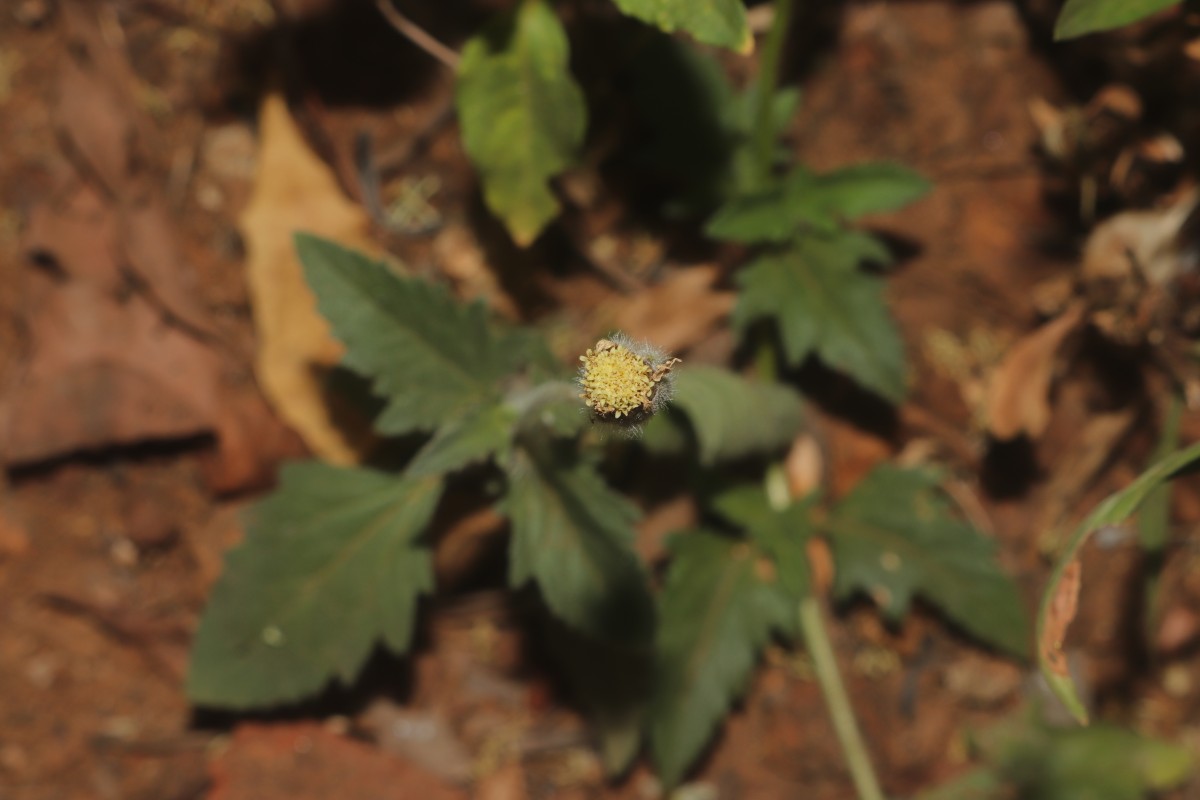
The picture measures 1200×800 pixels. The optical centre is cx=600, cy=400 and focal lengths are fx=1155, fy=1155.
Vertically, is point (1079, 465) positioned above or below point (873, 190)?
below

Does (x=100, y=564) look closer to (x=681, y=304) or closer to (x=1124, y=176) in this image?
(x=681, y=304)

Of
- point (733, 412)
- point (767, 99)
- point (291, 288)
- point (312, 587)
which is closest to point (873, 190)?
point (767, 99)

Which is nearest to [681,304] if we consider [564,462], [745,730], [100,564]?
[564,462]

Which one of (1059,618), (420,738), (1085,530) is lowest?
(420,738)

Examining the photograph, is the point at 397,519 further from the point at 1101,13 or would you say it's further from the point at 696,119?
the point at 1101,13

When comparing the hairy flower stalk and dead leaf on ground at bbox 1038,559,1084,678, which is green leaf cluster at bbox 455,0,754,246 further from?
dead leaf on ground at bbox 1038,559,1084,678

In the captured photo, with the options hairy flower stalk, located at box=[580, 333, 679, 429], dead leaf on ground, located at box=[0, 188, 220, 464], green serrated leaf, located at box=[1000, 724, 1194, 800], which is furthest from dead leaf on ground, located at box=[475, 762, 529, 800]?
hairy flower stalk, located at box=[580, 333, 679, 429]

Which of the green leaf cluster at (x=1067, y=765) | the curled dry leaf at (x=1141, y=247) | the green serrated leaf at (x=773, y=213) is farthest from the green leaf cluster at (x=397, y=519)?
the curled dry leaf at (x=1141, y=247)
